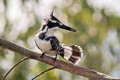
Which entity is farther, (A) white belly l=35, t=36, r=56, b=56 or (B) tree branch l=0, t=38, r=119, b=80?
(A) white belly l=35, t=36, r=56, b=56

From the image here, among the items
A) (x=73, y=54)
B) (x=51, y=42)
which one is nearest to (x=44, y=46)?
(x=51, y=42)

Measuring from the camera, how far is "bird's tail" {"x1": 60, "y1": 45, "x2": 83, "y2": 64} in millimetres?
1893

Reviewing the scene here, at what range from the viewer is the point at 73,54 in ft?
6.39

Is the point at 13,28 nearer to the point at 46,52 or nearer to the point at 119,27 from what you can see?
the point at 119,27

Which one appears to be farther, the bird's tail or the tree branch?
the bird's tail

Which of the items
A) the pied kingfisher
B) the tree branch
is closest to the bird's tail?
the pied kingfisher

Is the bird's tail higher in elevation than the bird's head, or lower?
lower

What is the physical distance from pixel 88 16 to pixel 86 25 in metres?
0.15

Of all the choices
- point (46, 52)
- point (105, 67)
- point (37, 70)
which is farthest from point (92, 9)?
point (46, 52)

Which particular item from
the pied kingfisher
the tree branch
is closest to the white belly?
the pied kingfisher

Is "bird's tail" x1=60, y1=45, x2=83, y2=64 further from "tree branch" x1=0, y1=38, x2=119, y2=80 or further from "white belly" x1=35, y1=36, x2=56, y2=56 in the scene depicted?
"tree branch" x1=0, y1=38, x2=119, y2=80

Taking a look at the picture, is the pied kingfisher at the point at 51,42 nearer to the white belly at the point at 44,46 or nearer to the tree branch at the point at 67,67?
the white belly at the point at 44,46

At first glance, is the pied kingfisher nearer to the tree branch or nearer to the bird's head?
the bird's head

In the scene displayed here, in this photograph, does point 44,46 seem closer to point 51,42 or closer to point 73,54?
point 51,42
